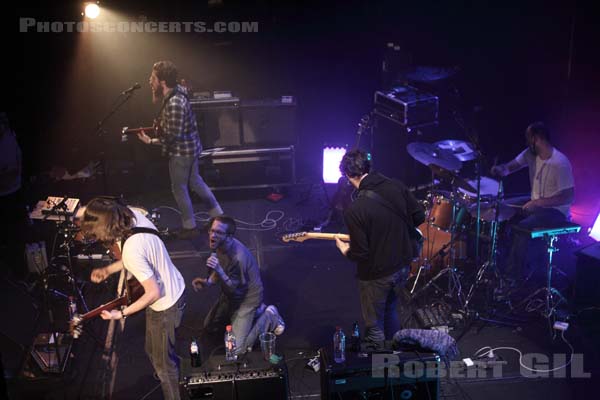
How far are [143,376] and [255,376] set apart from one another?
157 cm

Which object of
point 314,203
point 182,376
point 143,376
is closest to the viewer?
point 182,376

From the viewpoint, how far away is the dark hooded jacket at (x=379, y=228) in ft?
17.4

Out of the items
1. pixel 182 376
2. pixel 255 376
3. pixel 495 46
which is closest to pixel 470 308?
pixel 255 376

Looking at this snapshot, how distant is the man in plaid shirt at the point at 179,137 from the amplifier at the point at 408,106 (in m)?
2.62

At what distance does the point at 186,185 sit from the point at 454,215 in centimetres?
333

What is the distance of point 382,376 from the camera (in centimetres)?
479

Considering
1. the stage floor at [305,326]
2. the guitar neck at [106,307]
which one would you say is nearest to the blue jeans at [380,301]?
the stage floor at [305,326]

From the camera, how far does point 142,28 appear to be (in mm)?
9781

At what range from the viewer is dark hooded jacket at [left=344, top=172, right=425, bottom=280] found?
5301mm

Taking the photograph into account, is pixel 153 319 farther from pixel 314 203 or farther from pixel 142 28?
pixel 142 28

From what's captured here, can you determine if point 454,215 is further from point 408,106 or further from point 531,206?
point 408,106

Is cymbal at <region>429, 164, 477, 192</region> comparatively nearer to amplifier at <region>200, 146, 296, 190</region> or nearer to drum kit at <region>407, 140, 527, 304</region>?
drum kit at <region>407, 140, 527, 304</region>

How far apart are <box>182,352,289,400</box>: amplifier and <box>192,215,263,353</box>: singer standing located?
1026 mm

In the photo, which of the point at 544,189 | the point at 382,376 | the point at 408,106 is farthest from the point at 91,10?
the point at 382,376
